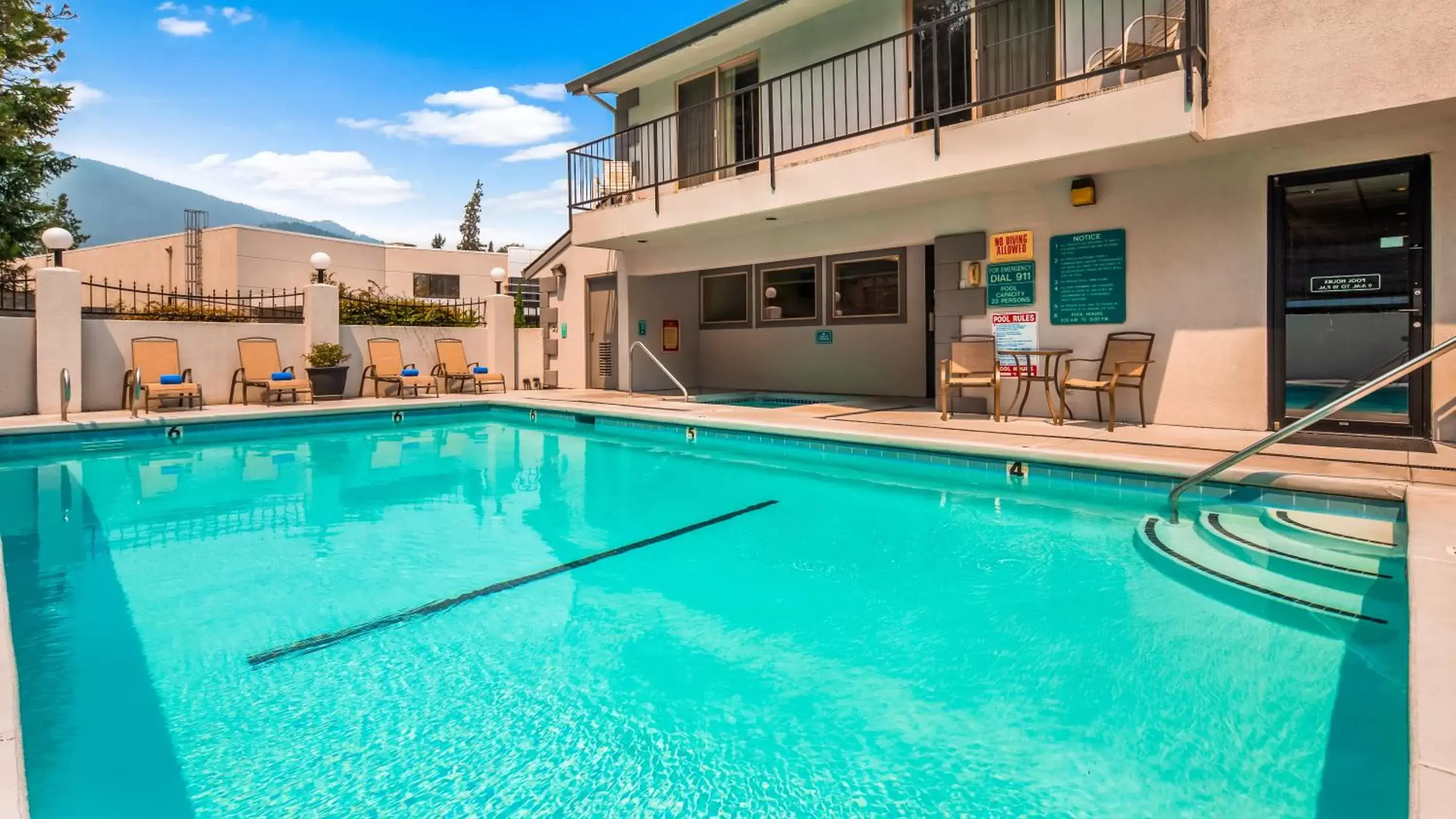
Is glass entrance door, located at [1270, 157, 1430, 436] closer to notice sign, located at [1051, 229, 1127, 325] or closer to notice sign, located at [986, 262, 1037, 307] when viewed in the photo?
notice sign, located at [1051, 229, 1127, 325]

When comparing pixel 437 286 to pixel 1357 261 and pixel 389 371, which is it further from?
pixel 1357 261

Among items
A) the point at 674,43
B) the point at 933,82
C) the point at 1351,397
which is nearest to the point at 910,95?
the point at 933,82

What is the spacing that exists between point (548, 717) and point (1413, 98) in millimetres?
7305

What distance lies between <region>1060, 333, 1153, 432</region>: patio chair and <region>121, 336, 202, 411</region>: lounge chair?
11.6 metres

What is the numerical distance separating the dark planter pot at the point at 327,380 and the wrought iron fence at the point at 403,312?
1406 millimetres

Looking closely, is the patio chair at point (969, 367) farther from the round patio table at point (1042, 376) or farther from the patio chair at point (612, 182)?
the patio chair at point (612, 182)

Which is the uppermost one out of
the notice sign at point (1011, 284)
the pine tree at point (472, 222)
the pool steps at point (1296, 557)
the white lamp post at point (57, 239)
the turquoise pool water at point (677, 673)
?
the pine tree at point (472, 222)

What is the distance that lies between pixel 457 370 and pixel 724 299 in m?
5.40

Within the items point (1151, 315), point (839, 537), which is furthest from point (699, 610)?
point (1151, 315)

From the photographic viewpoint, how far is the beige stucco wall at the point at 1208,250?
20.6 feet

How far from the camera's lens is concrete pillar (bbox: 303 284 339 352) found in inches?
506

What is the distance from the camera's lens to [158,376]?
11.1 metres

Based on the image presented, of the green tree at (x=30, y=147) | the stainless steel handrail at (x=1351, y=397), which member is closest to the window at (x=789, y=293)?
the stainless steel handrail at (x=1351, y=397)

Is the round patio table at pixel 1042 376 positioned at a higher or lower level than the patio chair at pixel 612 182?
lower
